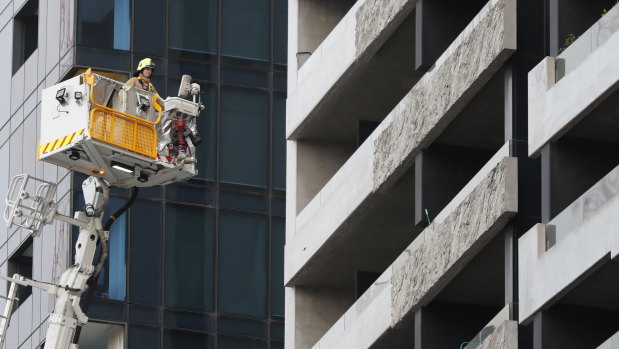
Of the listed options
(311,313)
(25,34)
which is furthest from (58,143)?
(25,34)

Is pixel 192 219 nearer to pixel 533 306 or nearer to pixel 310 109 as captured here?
pixel 310 109

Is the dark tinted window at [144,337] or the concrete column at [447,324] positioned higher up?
the dark tinted window at [144,337]

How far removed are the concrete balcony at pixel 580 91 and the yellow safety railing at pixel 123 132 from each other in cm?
632

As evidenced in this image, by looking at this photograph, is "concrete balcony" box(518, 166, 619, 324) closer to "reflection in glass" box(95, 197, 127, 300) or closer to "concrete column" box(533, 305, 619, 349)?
"concrete column" box(533, 305, 619, 349)

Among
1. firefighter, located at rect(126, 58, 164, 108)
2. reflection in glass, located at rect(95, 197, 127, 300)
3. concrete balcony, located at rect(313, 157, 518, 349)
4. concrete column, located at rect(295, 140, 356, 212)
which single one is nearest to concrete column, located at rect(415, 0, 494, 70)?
concrete balcony, located at rect(313, 157, 518, 349)

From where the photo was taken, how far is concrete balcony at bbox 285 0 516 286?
37469 mm

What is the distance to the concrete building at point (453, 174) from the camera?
111 feet

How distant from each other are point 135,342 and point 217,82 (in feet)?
27.7

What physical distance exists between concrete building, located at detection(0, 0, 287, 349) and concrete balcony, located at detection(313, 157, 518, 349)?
1917cm

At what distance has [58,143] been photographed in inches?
1409

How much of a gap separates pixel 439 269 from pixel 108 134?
21.9 feet

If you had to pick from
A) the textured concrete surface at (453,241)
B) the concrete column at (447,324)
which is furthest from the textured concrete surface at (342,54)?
the concrete column at (447,324)

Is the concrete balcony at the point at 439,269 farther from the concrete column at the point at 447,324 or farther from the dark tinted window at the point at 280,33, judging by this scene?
the dark tinted window at the point at 280,33

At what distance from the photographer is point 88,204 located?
35.4 m
